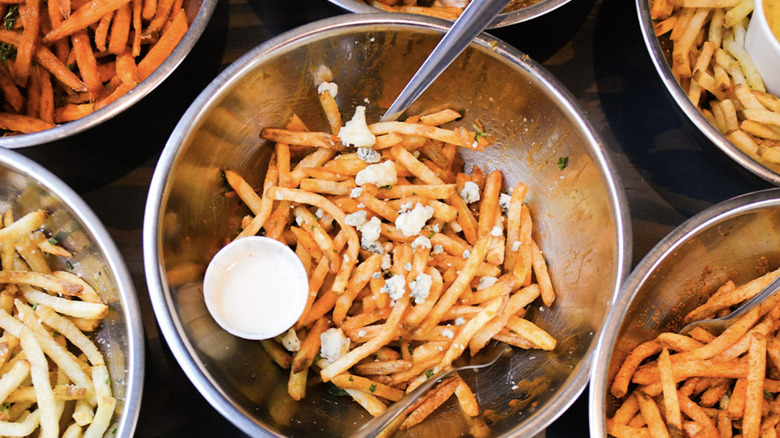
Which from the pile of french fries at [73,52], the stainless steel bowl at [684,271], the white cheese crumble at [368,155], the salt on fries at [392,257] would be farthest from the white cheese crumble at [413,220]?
the pile of french fries at [73,52]

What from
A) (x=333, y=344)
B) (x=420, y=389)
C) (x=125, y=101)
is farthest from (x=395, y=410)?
(x=125, y=101)

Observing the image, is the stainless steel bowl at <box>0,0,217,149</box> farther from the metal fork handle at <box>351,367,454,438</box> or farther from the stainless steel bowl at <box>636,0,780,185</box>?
the stainless steel bowl at <box>636,0,780,185</box>

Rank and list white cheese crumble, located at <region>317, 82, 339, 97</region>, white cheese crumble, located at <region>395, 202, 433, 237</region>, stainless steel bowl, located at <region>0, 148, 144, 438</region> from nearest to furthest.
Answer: stainless steel bowl, located at <region>0, 148, 144, 438</region>, white cheese crumble, located at <region>395, 202, 433, 237</region>, white cheese crumble, located at <region>317, 82, 339, 97</region>

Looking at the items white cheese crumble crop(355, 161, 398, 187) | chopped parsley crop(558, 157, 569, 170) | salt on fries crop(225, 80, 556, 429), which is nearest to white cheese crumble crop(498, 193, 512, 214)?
salt on fries crop(225, 80, 556, 429)

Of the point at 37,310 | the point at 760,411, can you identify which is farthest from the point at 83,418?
the point at 760,411

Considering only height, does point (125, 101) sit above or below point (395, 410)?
above

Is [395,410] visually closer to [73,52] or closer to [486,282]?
[486,282]
